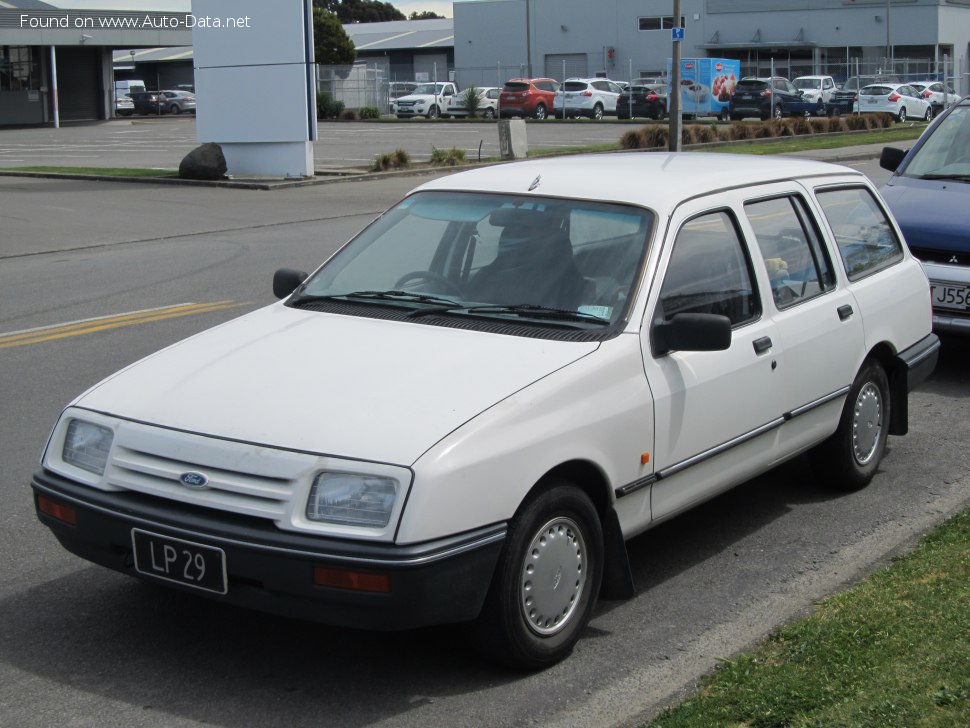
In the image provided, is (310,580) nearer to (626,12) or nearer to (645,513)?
(645,513)

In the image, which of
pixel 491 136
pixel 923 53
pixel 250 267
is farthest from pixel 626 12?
pixel 250 267

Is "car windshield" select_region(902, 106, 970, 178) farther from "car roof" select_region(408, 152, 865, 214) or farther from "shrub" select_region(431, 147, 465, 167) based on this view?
"shrub" select_region(431, 147, 465, 167)

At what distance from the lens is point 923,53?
6756cm

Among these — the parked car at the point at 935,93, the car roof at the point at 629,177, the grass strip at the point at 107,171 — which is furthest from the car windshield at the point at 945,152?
the parked car at the point at 935,93

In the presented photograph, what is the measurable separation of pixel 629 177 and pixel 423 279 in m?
0.98

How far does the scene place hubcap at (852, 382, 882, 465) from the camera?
20.5 ft

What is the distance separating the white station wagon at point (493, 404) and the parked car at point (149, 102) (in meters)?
67.0

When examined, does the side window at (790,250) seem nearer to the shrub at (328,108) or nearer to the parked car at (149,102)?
the shrub at (328,108)

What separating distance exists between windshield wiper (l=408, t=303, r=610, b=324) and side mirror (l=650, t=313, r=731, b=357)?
208 mm

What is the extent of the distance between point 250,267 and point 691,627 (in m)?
10.4

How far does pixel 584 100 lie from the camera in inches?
2173

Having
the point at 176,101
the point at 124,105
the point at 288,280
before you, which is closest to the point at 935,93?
the point at 176,101

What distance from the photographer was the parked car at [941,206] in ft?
28.0

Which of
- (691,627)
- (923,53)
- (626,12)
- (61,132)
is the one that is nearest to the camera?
(691,627)
